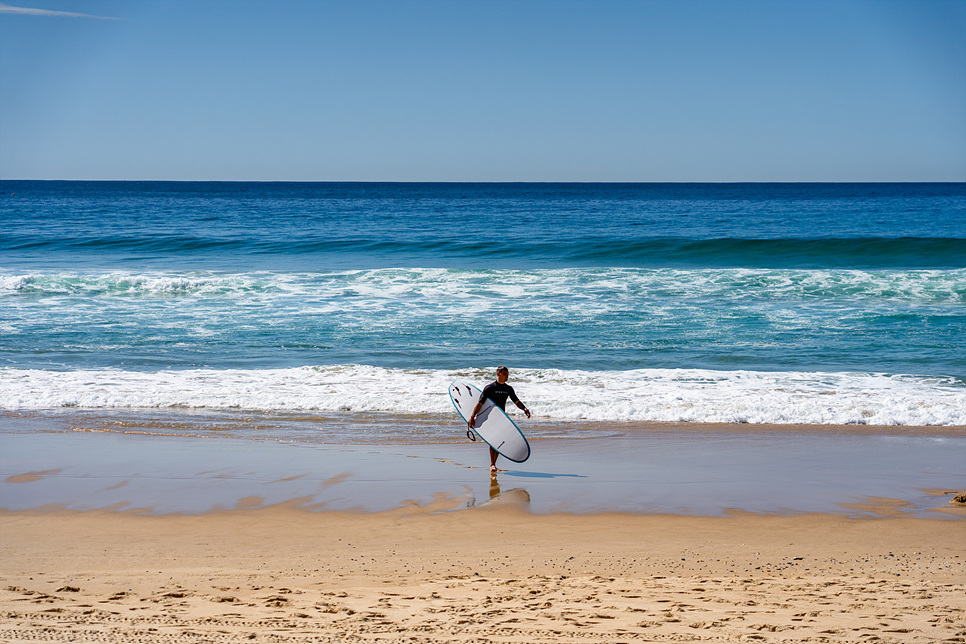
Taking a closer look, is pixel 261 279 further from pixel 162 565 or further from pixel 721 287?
pixel 162 565

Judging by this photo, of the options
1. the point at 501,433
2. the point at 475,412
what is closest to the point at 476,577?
the point at 501,433

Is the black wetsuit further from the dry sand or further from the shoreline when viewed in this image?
the dry sand

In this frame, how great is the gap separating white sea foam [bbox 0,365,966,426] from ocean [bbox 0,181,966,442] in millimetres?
49

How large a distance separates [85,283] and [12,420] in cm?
1504

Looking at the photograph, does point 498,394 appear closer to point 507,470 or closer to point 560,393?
point 507,470

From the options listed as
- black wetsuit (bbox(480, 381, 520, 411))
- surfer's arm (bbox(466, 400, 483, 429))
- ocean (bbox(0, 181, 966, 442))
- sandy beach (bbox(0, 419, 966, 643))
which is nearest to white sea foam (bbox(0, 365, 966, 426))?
ocean (bbox(0, 181, 966, 442))

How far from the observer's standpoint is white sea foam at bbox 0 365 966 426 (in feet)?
36.9

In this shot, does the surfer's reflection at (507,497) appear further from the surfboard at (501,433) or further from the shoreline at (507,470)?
the surfboard at (501,433)

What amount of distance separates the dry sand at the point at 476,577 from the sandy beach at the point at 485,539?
2cm

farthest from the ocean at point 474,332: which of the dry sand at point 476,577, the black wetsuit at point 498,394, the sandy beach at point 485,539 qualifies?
the dry sand at point 476,577

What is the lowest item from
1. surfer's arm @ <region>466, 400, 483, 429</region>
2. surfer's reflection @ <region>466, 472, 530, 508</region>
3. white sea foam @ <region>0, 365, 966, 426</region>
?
surfer's reflection @ <region>466, 472, 530, 508</region>

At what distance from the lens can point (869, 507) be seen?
24.6ft

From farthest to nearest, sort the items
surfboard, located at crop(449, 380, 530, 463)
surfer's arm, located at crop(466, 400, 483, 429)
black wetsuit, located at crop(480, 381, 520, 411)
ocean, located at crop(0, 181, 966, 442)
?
ocean, located at crop(0, 181, 966, 442) → black wetsuit, located at crop(480, 381, 520, 411) → surfer's arm, located at crop(466, 400, 483, 429) → surfboard, located at crop(449, 380, 530, 463)

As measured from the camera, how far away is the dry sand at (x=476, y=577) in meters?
4.62
